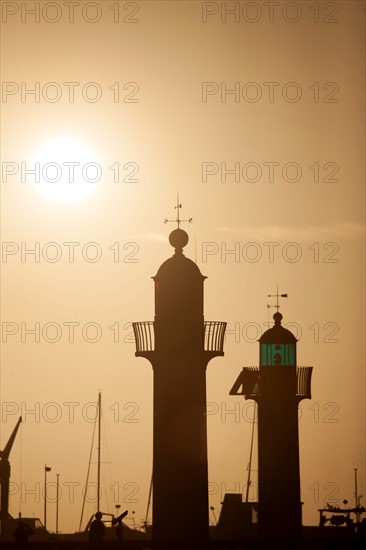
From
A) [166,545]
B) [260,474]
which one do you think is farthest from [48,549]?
[260,474]

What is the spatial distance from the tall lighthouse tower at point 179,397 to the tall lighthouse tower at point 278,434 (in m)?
9.70

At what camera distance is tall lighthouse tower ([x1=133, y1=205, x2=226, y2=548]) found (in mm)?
33469

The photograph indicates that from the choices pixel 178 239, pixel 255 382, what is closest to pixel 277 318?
pixel 255 382

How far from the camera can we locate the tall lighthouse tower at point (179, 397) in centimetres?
3347

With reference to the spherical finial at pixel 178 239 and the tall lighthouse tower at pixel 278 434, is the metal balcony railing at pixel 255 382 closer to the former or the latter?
the tall lighthouse tower at pixel 278 434

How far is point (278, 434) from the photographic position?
4366 centimetres

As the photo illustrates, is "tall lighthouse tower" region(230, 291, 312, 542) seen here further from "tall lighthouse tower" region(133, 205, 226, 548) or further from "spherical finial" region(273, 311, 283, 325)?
"tall lighthouse tower" region(133, 205, 226, 548)

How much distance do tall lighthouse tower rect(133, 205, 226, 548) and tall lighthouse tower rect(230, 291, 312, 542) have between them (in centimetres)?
970

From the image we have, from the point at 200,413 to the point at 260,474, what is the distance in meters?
10.6

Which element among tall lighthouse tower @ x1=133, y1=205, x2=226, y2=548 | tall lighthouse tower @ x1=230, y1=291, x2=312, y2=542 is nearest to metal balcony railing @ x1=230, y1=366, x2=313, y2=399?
tall lighthouse tower @ x1=230, y1=291, x2=312, y2=542

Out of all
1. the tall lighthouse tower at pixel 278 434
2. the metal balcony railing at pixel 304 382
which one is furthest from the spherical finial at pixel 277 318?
the metal balcony railing at pixel 304 382

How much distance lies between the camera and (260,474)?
144 feet

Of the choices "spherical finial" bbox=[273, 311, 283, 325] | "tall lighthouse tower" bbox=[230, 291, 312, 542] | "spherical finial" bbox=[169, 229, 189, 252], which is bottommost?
"tall lighthouse tower" bbox=[230, 291, 312, 542]

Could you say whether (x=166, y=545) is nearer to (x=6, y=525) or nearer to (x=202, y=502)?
(x=202, y=502)
